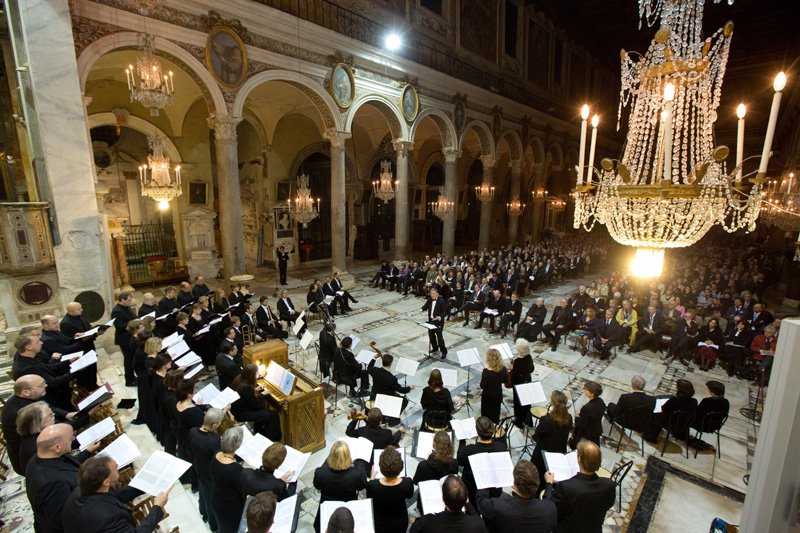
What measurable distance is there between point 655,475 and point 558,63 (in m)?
24.6

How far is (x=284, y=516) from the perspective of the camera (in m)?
2.69

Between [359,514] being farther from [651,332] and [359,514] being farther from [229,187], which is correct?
[229,187]

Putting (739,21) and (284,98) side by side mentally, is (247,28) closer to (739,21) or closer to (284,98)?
(284,98)

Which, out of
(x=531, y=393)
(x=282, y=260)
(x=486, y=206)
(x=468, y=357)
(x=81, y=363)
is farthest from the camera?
(x=486, y=206)

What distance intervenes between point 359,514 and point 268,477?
81 centimetres

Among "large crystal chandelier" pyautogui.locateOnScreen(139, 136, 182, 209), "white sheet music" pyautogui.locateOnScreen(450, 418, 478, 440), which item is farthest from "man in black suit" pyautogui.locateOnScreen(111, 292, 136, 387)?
"white sheet music" pyautogui.locateOnScreen(450, 418, 478, 440)

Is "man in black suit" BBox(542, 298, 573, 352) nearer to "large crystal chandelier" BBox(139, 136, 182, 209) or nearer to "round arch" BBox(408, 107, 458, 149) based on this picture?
"round arch" BBox(408, 107, 458, 149)

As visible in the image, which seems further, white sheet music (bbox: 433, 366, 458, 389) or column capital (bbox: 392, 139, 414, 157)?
column capital (bbox: 392, 139, 414, 157)

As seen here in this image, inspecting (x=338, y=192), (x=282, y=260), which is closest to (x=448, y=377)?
(x=338, y=192)

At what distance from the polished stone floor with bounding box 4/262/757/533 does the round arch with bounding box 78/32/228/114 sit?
5649 millimetres

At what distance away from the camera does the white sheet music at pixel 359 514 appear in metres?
2.74

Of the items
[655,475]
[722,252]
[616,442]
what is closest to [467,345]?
[616,442]

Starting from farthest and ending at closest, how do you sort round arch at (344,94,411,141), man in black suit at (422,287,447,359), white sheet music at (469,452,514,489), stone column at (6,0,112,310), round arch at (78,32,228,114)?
1. round arch at (344,94,411,141)
2. man in black suit at (422,287,447,359)
3. round arch at (78,32,228,114)
4. stone column at (6,0,112,310)
5. white sheet music at (469,452,514,489)

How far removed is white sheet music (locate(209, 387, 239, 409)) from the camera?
4133 millimetres
